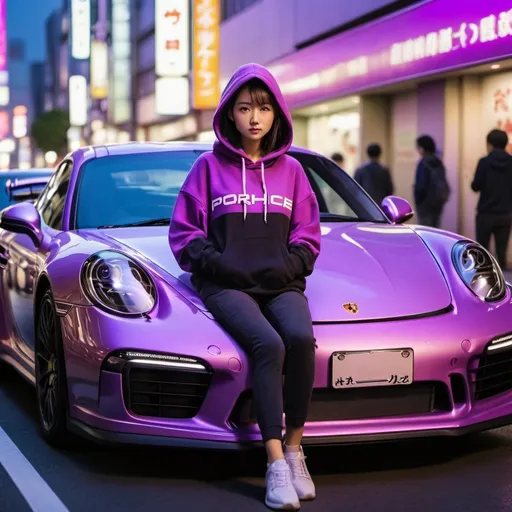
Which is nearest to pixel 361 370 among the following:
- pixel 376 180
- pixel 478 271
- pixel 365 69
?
pixel 478 271

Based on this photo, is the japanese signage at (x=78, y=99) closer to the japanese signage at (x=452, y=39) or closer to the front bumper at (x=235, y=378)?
the japanese signage at (x=452, y=39)

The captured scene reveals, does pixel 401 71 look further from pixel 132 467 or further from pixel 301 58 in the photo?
pixel 132 467

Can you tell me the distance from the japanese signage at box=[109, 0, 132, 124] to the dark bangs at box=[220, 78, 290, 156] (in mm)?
44648

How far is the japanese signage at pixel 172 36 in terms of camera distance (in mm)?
32312

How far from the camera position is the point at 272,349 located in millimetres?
4281

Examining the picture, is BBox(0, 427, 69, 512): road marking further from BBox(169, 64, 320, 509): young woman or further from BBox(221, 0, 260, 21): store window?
BBox(221, 0, 260, 21): store window

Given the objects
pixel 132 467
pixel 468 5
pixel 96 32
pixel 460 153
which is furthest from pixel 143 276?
pixel 96 32

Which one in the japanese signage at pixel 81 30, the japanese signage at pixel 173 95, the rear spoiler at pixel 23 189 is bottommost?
the rear spoiler at pixel 23 189

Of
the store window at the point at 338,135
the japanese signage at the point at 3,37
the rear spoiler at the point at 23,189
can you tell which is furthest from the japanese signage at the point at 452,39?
the japanese signage at the point at 3,37

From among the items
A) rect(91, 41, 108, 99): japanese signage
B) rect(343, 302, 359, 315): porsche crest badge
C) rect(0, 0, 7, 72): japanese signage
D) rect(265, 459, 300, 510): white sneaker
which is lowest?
rect(265, 459, 300, 510): white sneaker

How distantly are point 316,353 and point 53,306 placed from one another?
1.20 meters

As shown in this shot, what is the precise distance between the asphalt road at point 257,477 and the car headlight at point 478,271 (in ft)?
2.08

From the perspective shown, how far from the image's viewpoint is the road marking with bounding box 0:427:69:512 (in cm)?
414

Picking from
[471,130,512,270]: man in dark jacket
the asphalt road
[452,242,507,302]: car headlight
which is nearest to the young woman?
the asphalt road
